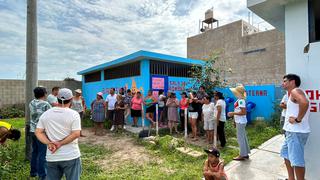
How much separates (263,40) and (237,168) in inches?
624

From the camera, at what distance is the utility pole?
186 inches

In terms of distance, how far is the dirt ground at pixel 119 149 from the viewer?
5021 millimetres

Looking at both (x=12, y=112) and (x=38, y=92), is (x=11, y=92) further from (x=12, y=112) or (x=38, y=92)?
(x=38, y=92)

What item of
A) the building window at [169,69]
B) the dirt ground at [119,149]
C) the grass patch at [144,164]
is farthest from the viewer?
the building window at [169,69]

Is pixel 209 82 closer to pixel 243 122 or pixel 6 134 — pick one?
pixel 243 122

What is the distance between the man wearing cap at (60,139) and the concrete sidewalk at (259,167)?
2.81 m

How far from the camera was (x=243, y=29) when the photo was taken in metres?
19.2

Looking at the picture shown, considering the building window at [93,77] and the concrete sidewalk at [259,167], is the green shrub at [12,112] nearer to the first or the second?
the building window at [93,77]

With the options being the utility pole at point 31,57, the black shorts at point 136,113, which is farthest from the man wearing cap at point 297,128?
the black shorts at point 136,113

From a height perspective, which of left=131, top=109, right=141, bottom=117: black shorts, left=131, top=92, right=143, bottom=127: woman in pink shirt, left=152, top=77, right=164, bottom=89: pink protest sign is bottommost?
left=131, top=109, right=141, bottom=117: black shorts

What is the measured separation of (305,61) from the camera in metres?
3.46

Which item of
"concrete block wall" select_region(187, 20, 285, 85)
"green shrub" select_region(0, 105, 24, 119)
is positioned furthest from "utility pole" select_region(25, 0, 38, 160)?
"concrete block wall" select_region(187, 20, 285, 85)

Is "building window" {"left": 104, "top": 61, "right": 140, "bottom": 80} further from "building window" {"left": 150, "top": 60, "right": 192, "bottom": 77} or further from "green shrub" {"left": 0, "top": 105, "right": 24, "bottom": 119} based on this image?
"green shrub" {"left": 0, "top": 105, "right": 24, "bottom": 119}

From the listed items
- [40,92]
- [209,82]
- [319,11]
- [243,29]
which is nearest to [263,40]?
[243,29]
